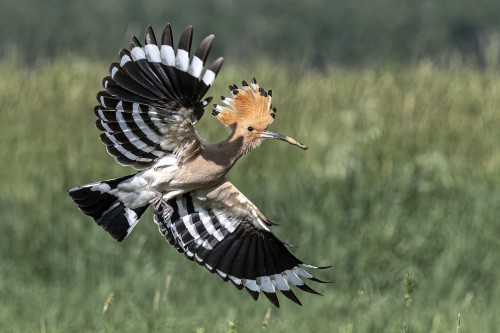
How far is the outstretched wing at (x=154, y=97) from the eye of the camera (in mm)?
4484

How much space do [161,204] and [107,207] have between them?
1.10ft

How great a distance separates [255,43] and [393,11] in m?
28.3

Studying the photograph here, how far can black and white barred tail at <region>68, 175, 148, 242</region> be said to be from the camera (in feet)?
16.2

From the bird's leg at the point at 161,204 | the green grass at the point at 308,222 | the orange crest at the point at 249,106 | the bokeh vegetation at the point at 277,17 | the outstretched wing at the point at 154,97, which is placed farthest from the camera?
the bokeh vegetation at the point at 277,17

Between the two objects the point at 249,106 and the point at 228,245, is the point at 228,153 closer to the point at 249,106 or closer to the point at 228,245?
the point at 249,106

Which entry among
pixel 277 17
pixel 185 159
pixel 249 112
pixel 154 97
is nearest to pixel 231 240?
pixel 185 159

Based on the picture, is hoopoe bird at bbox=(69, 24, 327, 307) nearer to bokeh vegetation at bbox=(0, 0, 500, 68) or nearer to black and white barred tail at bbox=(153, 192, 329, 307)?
black and white barred tail at bbox=(153, 192, 329, 307)

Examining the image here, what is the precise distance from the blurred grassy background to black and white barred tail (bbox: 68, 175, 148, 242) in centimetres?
55

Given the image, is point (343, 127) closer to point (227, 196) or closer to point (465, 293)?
point (465, 293)

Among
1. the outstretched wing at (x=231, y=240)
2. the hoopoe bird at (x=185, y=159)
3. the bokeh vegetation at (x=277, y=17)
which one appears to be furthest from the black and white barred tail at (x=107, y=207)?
the bokeh vegetation at (x=277, y=17)

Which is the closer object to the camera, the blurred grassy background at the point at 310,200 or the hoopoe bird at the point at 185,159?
the hoopoe bird at the point at 185,159

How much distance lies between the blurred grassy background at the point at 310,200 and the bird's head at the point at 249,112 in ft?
3.41

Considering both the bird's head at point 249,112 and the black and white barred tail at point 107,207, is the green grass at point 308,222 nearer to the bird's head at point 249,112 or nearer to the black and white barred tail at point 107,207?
the black and white barred tail at point 107,207

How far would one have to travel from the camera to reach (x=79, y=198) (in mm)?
4996
